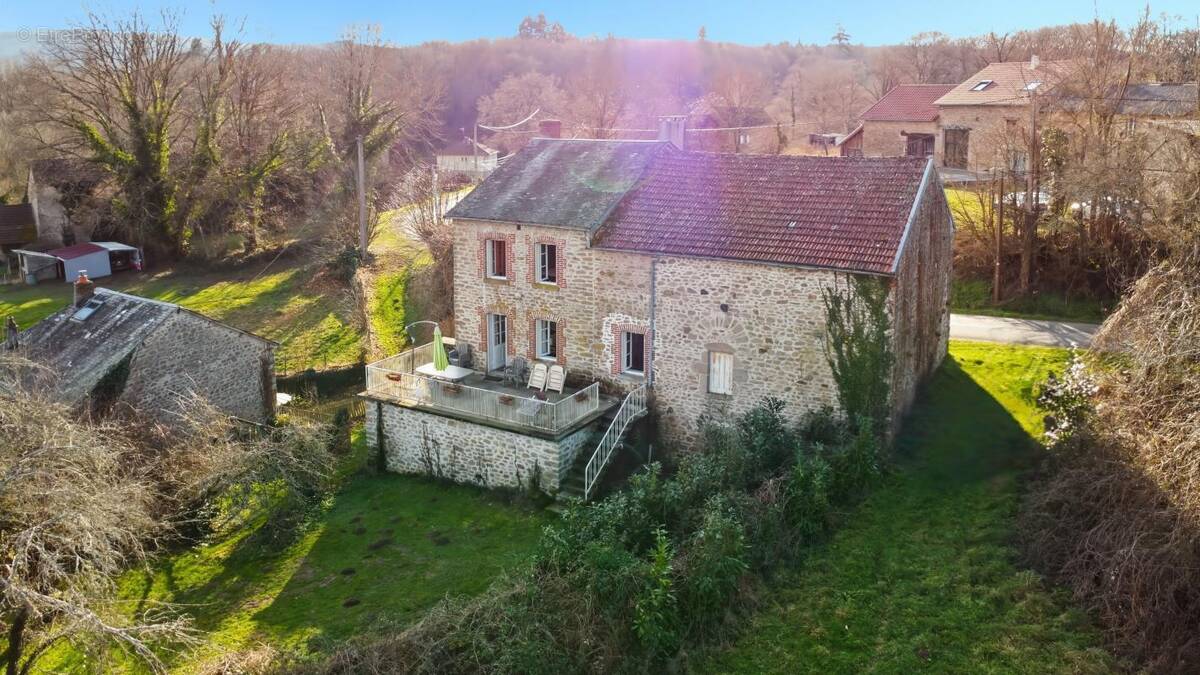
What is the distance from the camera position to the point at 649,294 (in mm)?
21047

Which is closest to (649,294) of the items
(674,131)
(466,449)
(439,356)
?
(439,356)

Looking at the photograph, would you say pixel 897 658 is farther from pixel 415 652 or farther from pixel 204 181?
pixel 204 181

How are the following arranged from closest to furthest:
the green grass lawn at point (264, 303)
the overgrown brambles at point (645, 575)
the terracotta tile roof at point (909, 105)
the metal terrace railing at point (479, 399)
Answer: the overgrown brambles at point (645, 575) → the metal terrace railing at point (479, 399) → the green grass lawn at point (264, 303) → the terracotta tile roof at point (909, 105)

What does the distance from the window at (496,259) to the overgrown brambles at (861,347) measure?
8.50 m

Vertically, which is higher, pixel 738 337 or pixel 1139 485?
pixel 738 337

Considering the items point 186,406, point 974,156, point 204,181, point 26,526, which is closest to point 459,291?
point 186,406

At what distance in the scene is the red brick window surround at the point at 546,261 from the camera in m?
22.0

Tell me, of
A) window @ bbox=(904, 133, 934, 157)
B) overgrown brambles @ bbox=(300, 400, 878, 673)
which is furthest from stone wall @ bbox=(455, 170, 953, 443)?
window @ bbox=(904, 133, 934, 157)

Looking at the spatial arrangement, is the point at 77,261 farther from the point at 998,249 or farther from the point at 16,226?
the point at 998,249

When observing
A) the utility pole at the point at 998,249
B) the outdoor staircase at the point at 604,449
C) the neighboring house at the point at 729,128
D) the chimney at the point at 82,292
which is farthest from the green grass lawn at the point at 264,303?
the neighboring house at the point at 729,128

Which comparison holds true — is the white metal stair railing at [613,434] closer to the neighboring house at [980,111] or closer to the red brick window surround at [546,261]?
the red brick window surround at [546,261]

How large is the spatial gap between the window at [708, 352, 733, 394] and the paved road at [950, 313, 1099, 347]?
1048 centimetres

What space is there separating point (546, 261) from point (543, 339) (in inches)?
79.4

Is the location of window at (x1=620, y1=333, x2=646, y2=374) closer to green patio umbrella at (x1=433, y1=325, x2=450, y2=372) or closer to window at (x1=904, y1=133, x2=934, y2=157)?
green patio umbrella at (x1=433, y1=325, x2=450, y2=372)
